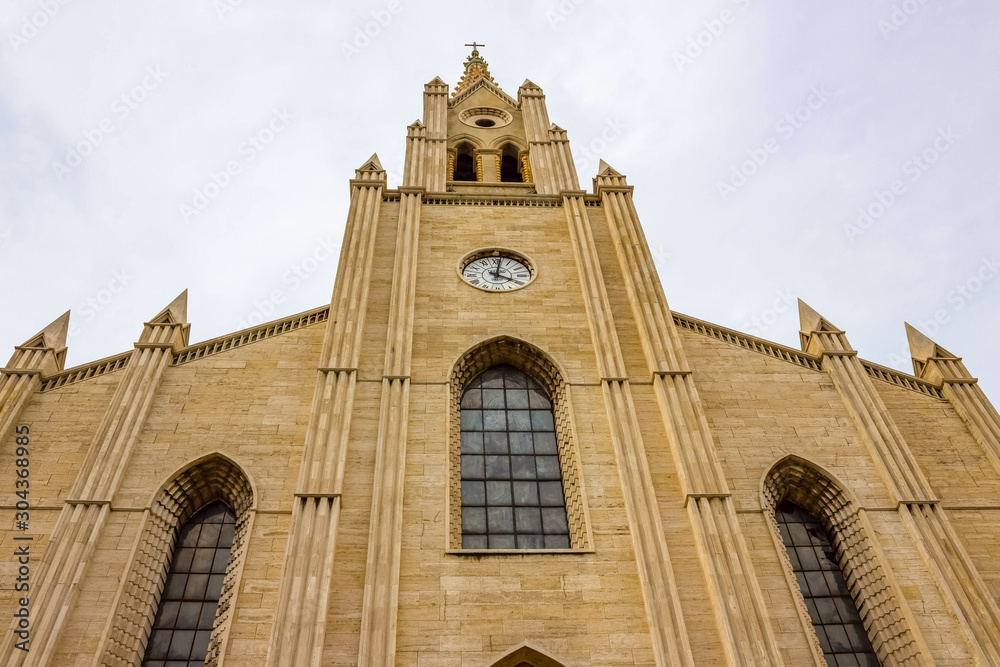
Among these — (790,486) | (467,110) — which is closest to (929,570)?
(790,486)

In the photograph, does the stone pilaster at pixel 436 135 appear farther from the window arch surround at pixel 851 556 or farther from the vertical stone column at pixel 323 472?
the window arch surround at pixel 851 556

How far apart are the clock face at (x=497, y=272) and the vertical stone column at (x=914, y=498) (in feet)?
24.0

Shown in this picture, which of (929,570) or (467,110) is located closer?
(929,570)

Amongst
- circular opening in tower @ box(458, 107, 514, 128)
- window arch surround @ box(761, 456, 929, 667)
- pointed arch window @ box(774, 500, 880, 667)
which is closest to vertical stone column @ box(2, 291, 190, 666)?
window arch surround @ box(761, 456, 929, 667)

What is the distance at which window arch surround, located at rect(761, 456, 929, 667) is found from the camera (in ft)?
44.0

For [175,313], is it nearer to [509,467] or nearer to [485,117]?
[509,467]

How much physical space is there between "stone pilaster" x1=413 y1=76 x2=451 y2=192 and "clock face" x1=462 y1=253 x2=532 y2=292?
429 centimetres

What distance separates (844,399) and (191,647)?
46.0ft

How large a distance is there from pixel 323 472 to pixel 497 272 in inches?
305

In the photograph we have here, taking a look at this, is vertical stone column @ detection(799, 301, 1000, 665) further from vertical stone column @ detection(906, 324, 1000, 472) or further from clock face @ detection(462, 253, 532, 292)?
clock face @ detection(462, 253, 532, 292)

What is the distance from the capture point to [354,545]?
44.1ft

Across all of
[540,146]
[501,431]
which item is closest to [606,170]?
[540,146]

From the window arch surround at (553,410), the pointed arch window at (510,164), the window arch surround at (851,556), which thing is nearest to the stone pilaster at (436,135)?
the pointed arch window at (510,164)

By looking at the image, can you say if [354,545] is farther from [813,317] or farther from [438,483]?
[813,317]
